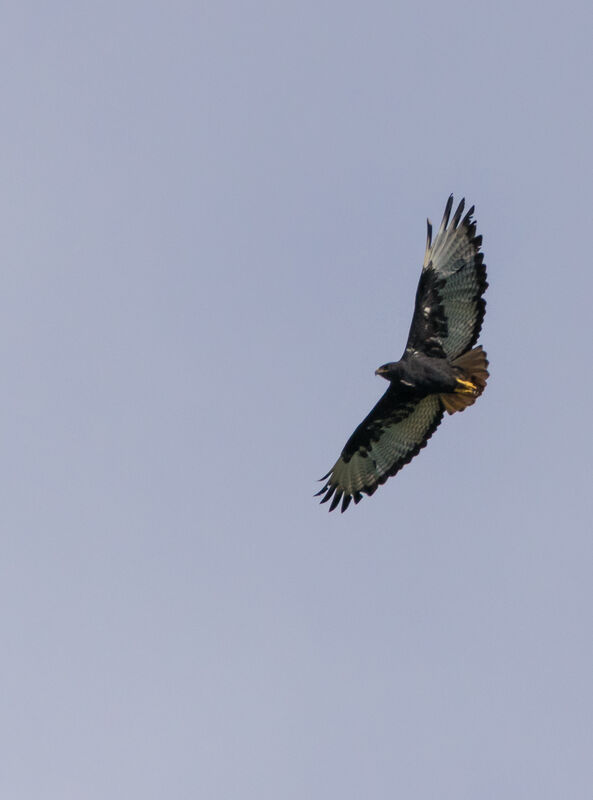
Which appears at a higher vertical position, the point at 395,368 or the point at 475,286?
the point at 475,286

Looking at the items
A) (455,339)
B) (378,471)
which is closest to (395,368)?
(455,339)

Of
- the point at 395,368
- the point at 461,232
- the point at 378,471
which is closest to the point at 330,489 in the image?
the point at 378,471

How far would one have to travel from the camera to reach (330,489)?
21250 millimetres

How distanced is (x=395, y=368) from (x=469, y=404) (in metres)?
1.02

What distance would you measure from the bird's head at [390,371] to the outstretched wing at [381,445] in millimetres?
626

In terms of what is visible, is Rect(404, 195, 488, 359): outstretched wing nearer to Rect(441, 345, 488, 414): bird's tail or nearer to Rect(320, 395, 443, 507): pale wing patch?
Rect(441, 345, 488, 414): bird's tail

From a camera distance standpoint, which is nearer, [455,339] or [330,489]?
[455,339]

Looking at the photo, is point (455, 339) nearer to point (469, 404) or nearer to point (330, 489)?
point (469, 404)

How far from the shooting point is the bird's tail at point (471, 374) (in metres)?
19.1

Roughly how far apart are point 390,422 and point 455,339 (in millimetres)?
1748

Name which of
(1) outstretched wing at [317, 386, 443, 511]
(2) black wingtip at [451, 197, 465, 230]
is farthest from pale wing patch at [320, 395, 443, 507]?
(2) black wingtip at [451, 197, 465, 230]

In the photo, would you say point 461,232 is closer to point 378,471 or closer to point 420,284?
point 420,284

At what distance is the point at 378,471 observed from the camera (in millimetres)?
20891

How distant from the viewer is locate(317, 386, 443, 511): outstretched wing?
2027 centimetres
